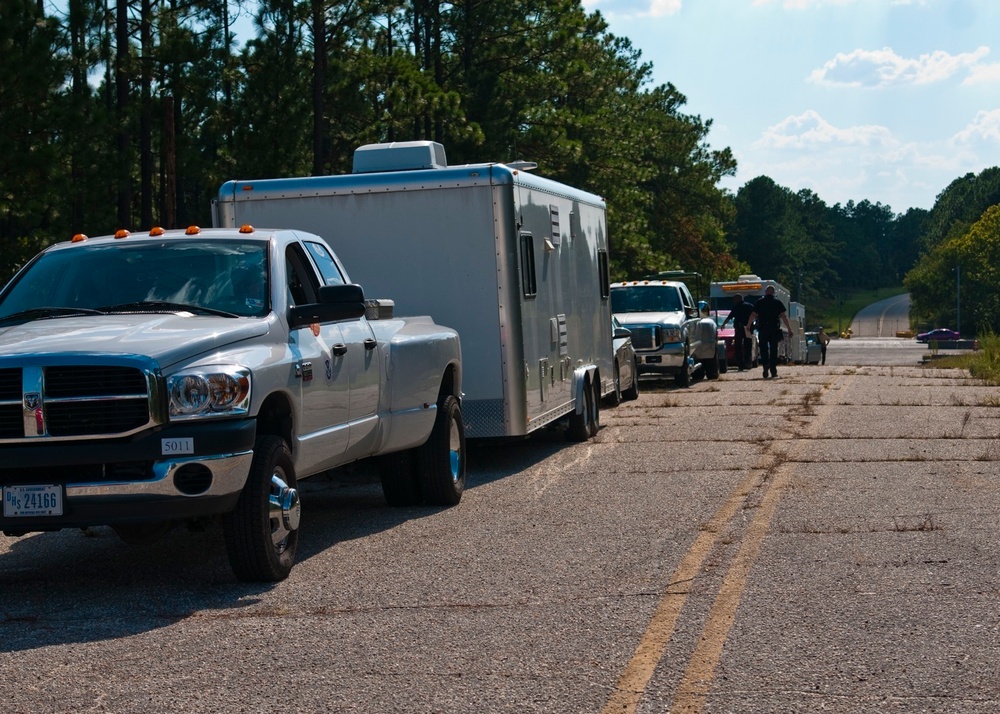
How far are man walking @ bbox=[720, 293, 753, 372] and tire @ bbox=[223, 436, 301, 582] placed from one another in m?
25.1

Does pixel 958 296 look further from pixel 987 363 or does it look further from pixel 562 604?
pixel 562 604

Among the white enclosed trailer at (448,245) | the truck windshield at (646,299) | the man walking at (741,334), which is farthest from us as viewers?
the man walking at (741,334)

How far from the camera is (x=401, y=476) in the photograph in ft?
35.5

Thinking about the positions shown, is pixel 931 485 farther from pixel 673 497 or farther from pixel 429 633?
pixel 429 633

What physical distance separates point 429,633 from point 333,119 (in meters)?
29.3

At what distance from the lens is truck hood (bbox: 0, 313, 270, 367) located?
23.8 feet

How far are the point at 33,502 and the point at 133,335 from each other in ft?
3.33

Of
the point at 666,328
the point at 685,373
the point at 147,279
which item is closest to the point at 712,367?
the point at 685,373

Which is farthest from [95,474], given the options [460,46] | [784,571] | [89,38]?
[460,46]

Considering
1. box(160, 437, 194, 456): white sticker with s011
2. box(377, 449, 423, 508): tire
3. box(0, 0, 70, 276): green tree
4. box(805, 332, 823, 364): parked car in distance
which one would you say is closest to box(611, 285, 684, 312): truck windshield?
box(0, 0, 70, 276): green tree

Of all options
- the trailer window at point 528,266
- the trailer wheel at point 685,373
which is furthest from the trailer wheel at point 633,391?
the trailer window at point 528,266

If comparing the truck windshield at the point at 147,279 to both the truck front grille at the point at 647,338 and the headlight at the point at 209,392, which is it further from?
the truck front grille at the point at 647,338

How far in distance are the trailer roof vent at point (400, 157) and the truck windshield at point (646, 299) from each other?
1410cm

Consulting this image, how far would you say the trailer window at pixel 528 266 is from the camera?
1297cm
